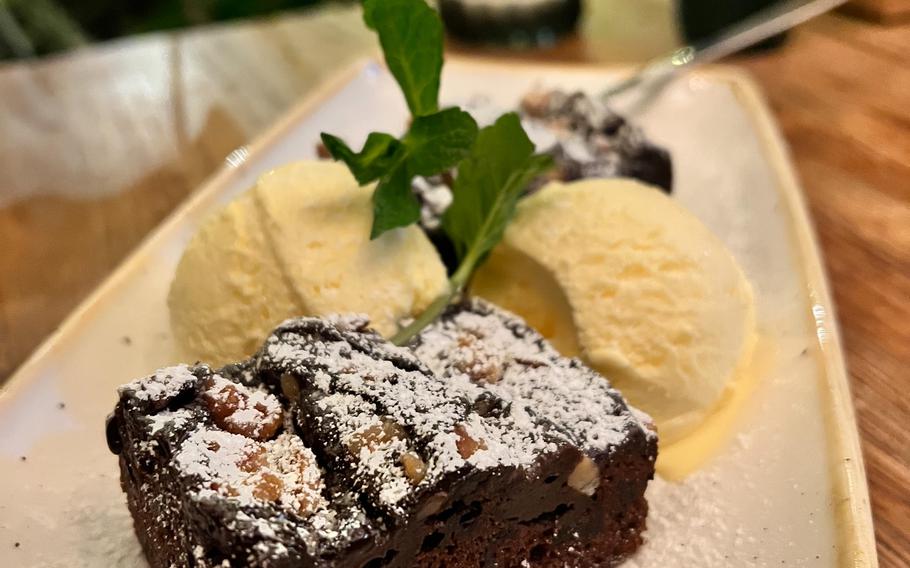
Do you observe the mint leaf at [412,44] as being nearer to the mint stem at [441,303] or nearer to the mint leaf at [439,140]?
the mint leaf at [439,140]

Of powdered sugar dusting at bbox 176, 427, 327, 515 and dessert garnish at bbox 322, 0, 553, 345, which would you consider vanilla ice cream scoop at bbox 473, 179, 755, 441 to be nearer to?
dessert garnish at bbox 322, 0, 553, 345

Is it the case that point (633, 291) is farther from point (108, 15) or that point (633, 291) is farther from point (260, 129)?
point (108, 15)

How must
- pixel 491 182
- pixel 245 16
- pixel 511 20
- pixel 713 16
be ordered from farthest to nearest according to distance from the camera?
pixel 245 16 < pixel 511 20 < pixel 713 16 < pixel 491 182

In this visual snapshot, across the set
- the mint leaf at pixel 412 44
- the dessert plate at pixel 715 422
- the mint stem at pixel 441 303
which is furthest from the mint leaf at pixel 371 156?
the dessert plate at pixel 715 422

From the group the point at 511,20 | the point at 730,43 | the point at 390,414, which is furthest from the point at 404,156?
the point at 511,20

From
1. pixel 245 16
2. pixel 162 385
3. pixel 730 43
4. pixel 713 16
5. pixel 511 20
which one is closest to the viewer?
pixel 162 385

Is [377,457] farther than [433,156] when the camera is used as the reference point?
No

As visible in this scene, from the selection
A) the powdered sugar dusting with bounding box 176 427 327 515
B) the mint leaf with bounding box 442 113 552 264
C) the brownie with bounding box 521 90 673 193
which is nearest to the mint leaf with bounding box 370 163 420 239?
the mint leaf with bounding box 442 113 552 264
